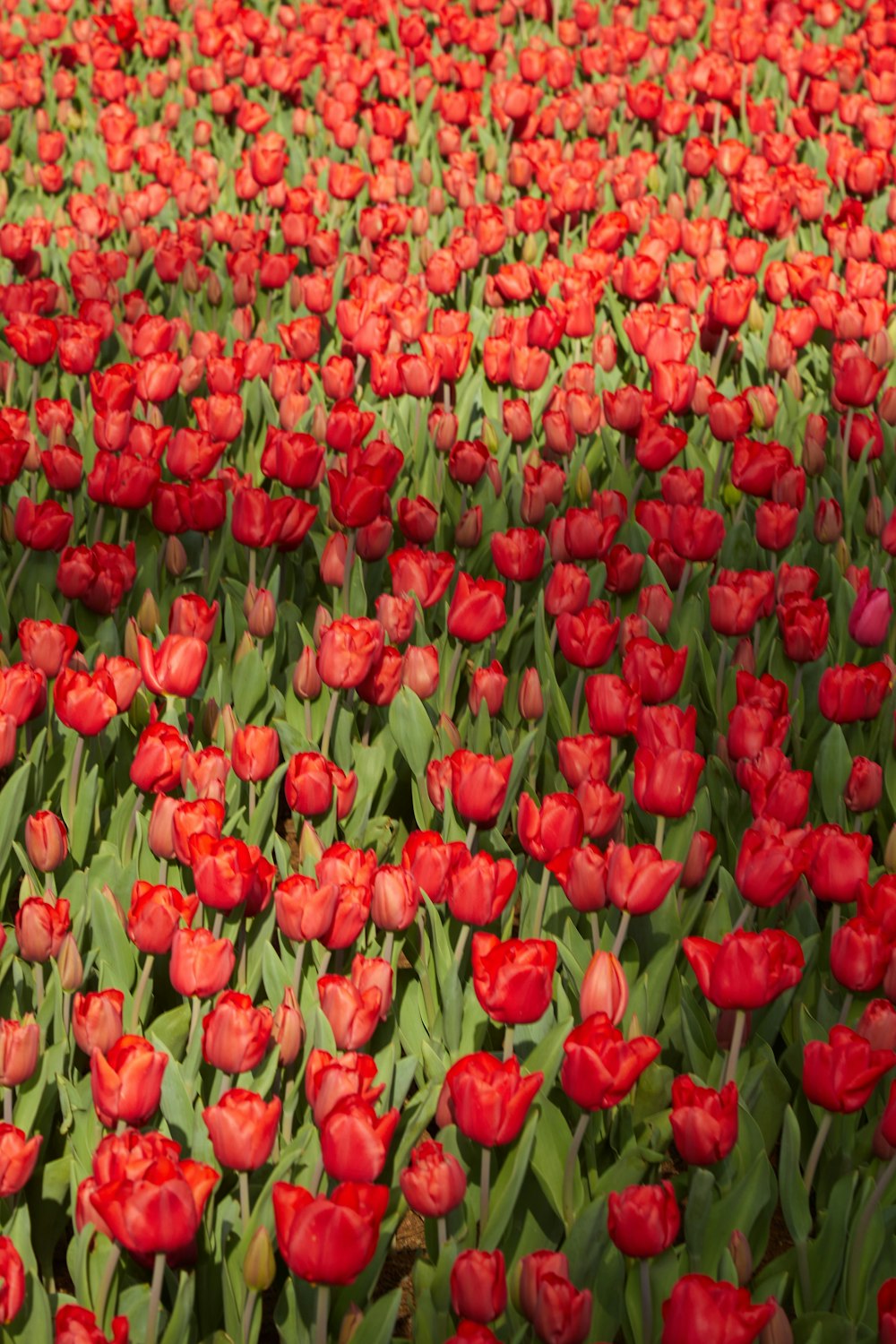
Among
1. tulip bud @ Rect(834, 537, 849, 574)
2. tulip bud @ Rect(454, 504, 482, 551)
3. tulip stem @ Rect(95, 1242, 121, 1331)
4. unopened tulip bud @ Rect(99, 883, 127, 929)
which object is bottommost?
tulip stem @ Rect(95, 1242, 121, 1331)

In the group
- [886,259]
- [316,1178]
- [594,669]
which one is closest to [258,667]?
[594,669]

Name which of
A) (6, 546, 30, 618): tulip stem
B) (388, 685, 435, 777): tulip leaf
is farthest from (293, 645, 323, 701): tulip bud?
(6, 546, 30, 618): tulip stem

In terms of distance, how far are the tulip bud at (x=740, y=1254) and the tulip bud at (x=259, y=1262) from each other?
1.56 feet

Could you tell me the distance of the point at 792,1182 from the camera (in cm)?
161

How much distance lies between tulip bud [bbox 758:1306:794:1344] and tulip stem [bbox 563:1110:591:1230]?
0.89 feet

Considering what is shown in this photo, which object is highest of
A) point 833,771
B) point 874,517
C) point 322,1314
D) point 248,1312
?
point 874,517

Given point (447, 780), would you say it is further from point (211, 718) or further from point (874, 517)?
point (874, 517)

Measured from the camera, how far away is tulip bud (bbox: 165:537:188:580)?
271 cm

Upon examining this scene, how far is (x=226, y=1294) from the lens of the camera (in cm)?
149

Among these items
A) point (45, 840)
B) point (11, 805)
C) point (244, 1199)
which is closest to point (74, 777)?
point (11, 805)

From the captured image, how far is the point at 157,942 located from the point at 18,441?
1.27 meters

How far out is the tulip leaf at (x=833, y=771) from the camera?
224 centimetres

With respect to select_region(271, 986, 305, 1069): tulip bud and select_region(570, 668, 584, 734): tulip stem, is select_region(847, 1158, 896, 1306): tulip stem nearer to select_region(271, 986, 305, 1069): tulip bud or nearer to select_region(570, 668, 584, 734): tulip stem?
select_region(271, 986, 305, 1069): tulip bud

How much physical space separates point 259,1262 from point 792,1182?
60cm
